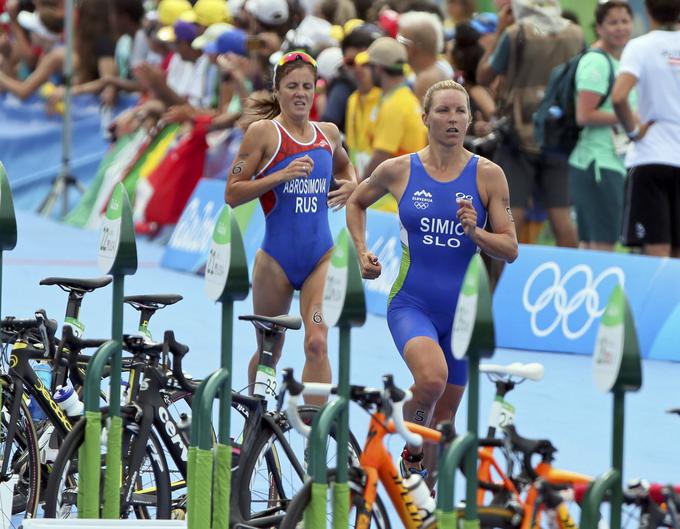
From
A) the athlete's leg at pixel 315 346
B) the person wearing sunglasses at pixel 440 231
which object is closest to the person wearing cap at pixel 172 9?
the athlete's leg at pixel 315 346

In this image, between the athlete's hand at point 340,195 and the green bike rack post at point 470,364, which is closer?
the green bike rack post at point 470,364

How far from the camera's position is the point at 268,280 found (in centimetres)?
811

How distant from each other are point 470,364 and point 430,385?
7.20 ft

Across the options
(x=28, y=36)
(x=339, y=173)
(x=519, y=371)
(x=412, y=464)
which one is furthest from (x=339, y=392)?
(x=28, y=36)

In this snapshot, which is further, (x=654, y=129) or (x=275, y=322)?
(x=654, y=129)

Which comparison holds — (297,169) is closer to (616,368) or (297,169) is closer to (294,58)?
(294,58)

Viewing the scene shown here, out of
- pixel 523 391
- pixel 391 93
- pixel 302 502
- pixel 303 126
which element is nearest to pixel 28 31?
pixel 391 93

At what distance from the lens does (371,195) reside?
7.48 metres

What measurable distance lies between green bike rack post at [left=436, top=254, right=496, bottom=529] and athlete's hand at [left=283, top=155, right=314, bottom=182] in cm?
330

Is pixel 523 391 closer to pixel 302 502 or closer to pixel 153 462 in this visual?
pixel 153 462

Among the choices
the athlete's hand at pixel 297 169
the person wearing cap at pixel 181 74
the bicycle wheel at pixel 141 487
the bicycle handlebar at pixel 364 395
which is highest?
the person wearing cap at pixel 181 74

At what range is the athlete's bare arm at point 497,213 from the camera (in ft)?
22.8

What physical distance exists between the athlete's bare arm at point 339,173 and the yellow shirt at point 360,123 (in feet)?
16.7

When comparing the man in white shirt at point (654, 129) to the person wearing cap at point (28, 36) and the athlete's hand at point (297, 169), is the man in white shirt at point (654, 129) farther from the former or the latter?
the person wearing cap at point (28, 36)
